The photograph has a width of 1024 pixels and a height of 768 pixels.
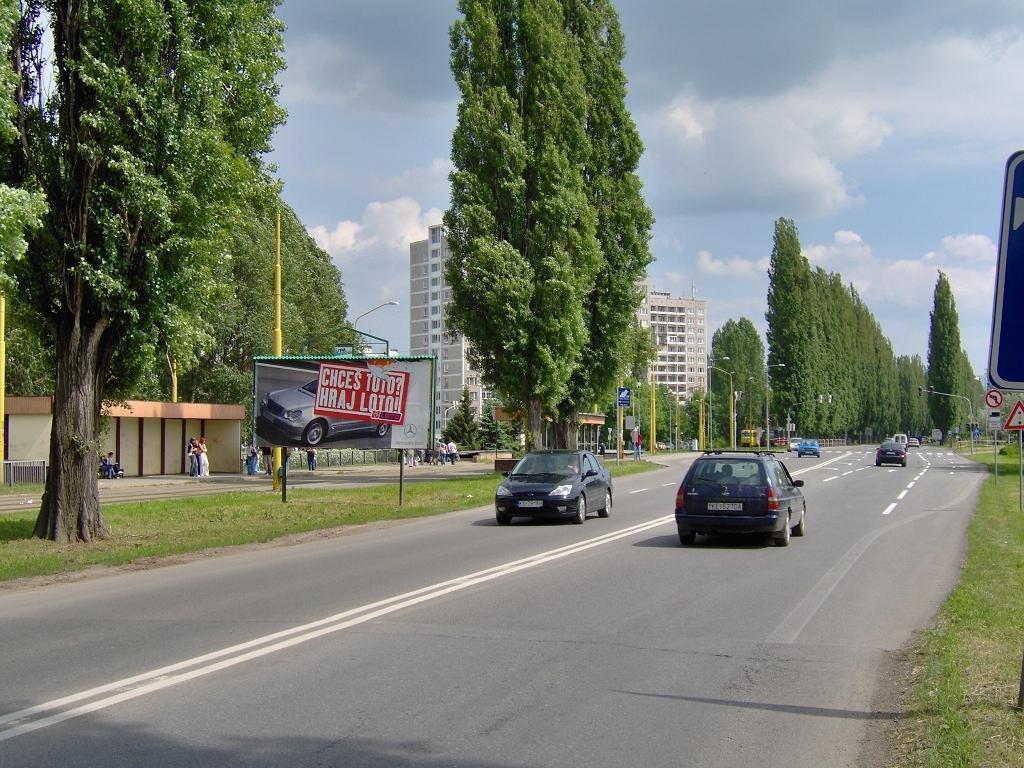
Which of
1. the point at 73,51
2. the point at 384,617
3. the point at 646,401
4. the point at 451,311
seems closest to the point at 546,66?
the point at 451,311

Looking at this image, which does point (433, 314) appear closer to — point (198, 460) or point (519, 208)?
point (198, 460)

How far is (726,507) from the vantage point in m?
15.4

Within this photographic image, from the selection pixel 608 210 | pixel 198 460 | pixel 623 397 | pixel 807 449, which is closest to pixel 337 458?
pixel 198 460

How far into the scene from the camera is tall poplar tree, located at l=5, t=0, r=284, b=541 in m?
15.3

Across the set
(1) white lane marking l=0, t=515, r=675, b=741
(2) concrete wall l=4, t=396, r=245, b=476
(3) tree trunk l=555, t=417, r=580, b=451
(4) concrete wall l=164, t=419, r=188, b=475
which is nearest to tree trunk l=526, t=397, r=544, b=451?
(3) tree trunk l=555, t=417, r=580, b=451

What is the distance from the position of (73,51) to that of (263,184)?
3.80 meters

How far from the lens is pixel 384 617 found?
30.7 ft

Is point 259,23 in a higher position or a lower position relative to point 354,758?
higher

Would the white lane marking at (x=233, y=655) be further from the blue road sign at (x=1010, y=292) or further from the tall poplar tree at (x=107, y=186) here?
the tall poplar tree at (x=107, y=186)

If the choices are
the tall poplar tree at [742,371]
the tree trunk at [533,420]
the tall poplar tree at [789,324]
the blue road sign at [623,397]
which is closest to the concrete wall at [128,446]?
the tree trunk at [533,420]

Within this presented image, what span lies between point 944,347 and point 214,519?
107145 millimetres

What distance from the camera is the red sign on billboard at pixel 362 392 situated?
24656 millimetres

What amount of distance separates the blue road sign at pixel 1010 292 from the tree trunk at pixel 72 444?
46.0ft

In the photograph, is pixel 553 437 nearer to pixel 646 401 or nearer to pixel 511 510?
pixel 511 510
